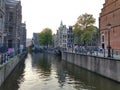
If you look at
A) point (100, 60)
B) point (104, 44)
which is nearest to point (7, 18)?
point (104, 44)

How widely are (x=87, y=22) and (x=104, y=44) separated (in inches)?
786

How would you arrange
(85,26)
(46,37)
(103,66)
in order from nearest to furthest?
(103,66) < (85,26) < (46,37)

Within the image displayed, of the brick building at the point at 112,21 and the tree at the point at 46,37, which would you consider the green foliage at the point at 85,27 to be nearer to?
the brick building at the point at 112,21

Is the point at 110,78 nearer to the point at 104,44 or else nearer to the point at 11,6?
the point at 104,44

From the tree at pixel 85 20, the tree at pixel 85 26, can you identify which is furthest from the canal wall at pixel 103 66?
the tree at pixel 85 20

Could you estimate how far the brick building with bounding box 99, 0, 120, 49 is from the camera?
38469 mm

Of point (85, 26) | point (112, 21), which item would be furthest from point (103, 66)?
point (85, 26)

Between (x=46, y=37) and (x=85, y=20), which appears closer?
(x=85, y=20)

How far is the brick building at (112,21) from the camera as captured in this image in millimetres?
38469

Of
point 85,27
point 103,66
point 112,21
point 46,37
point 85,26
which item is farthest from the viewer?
point 46,37

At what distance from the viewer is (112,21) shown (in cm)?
4088

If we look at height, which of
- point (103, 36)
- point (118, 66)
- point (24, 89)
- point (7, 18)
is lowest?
point (24, 89)

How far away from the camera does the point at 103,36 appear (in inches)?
1834

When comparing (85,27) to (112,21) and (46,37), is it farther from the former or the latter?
(46,37)
